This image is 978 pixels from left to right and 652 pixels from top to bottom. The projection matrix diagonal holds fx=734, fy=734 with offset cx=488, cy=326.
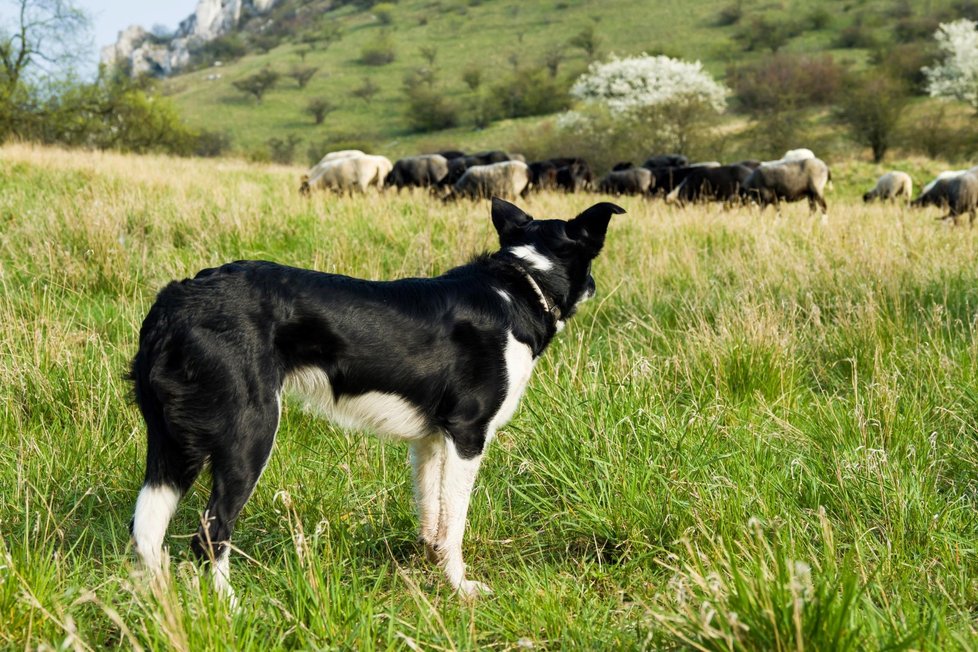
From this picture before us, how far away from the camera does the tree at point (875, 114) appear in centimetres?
3575

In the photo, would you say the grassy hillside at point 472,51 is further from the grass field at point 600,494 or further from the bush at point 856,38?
the grass field at point 600,494

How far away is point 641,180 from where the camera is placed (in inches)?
898

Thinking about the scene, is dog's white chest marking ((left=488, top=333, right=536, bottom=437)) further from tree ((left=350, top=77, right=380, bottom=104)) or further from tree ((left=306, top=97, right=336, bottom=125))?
tree ((left=350, top=77, right=380, bottom=104))

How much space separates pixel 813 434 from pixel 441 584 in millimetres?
2021

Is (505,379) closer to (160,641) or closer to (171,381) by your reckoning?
(171,381)

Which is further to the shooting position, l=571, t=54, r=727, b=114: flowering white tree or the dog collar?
l=571, t=54, r=727, b=114: flowering white tree

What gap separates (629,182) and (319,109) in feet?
199

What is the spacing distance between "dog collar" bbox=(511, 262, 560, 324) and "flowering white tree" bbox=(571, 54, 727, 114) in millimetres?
40387

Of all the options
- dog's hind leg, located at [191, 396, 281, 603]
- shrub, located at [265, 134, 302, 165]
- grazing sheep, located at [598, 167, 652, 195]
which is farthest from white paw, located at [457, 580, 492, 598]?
shrub, located at [265, 134, 302, 165]

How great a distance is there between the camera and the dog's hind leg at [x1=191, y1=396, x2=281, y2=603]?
8.13 feet

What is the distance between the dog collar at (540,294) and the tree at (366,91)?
83292mm

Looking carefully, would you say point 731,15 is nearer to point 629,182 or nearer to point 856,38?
point 856,38

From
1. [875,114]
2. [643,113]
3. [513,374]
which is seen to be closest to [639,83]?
[643,113]

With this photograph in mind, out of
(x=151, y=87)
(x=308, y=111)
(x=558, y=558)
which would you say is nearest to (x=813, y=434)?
(x=558, y=558)
